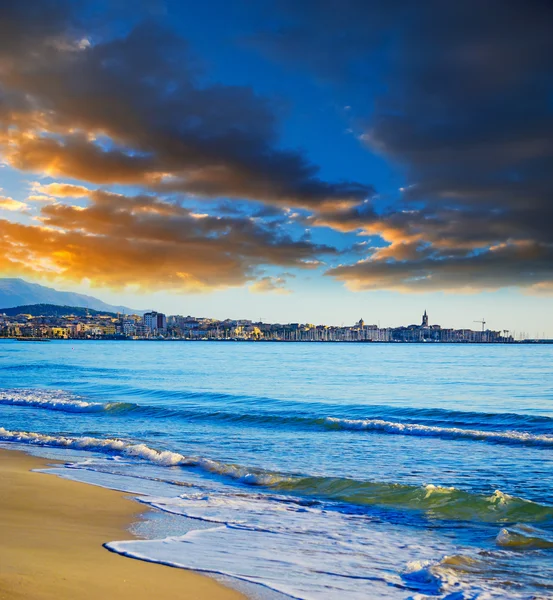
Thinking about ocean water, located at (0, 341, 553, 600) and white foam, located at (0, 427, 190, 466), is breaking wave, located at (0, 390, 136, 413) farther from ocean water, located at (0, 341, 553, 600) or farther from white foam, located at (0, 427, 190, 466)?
white foam, located at (0, 427, 190, 466)

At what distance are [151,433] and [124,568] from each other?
1483 centimetres

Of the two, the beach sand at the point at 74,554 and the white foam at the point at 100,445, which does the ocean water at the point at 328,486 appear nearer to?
the white foam at the point at 100,445

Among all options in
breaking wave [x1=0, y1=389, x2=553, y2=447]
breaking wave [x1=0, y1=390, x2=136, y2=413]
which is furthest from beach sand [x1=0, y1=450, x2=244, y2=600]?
breaking wave [x1=0, y1=390, x2=136, y2=413]

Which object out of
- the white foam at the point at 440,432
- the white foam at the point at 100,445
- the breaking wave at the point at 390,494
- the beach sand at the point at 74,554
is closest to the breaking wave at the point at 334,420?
the white foam at the point at 440,432

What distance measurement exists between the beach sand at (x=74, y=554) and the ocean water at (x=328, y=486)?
1.41ft

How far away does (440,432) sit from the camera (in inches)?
834

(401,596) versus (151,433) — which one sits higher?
(401,596)

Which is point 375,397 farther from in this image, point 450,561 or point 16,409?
point 450,561

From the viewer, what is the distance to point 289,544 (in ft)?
27.6

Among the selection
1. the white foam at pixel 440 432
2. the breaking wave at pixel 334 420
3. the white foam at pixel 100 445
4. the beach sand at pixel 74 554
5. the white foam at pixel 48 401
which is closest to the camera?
the beach sand at pixel 74 554

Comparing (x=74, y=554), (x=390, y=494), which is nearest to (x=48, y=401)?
(x=390, y=494)

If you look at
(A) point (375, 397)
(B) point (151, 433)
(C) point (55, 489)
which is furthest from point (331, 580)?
(A) point (375, 397)

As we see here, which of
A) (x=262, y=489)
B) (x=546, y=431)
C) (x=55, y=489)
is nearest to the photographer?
(x=55, y=489)

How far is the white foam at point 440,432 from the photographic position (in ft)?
62.3
